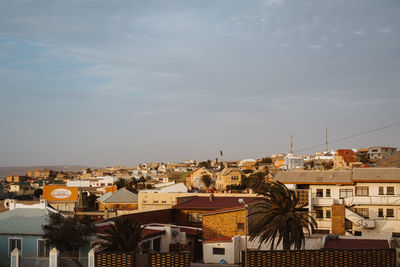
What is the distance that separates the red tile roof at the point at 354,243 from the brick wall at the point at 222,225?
891 centimetres

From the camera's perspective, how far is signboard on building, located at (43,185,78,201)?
262ft

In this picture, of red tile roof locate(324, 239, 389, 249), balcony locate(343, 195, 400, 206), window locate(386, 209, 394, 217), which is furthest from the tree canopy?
window locate(386, 209, 394, 217)

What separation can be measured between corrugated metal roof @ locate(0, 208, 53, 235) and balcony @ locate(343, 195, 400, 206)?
31.4 m

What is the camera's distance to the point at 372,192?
164 feet

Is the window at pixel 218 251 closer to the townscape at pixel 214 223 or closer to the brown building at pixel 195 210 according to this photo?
the townscape at pixel 214 223

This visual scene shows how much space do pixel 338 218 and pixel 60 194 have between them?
5103 centimetres

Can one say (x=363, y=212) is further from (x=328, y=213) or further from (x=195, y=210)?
(x=195, y=210)

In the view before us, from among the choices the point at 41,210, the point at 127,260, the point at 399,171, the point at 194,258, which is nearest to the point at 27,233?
the point at 41,210

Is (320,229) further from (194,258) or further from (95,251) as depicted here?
(95,251)

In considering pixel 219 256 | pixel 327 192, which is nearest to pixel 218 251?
pixel 219 256

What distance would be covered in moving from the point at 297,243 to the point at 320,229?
20.3m

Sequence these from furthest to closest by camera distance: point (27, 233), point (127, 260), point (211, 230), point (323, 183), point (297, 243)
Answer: point (323, 183) < point (211, 230) < point (27, 233) < point (297, 243) < point (127, 260)

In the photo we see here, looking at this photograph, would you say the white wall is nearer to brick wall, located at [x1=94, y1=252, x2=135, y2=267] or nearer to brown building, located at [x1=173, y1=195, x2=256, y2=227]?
brown building, located at [x1=173, y1=195, x2=256, y2=227]

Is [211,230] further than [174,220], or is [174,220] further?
[174,220]
